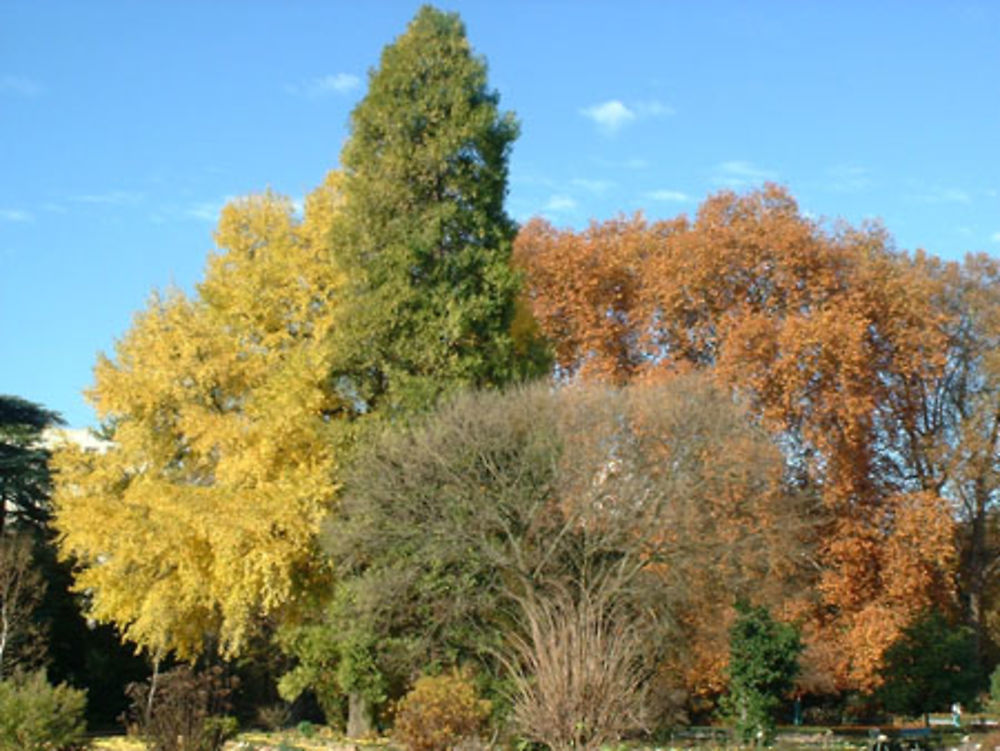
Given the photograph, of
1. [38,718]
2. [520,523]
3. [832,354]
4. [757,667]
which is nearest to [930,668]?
[832,354]

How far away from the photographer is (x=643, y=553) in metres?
18.3

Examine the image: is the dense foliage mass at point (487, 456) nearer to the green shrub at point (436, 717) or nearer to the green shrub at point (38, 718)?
the green shrub at point (436, 717)

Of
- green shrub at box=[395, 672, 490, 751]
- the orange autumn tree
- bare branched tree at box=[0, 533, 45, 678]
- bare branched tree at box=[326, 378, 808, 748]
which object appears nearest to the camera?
green shrub at box=[395, 672, 490, 751]

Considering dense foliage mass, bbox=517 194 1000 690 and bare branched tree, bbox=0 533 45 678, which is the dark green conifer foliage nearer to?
dense foliage mass, bbox=517 194 1000 690

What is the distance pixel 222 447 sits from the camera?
64.7 ft

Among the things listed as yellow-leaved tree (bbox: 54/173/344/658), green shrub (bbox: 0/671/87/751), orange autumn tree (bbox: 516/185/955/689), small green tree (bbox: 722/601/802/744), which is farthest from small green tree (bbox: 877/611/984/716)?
green shrub (bbox: 0/671/87/751)

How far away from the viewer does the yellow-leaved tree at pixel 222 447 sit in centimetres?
1880

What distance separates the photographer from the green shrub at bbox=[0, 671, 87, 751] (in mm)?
13359

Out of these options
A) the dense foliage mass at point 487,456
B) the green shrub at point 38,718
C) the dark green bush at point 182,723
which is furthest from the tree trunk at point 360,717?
the dark green bush at point 182,723

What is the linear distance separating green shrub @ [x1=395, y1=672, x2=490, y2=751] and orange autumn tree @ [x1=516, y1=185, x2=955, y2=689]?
9.57m

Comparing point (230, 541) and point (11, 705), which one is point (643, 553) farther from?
point (11, 705)

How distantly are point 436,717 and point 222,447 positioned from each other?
7.85 metres

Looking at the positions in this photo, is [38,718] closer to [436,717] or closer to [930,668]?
[436,717]

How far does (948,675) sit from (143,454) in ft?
73.8
